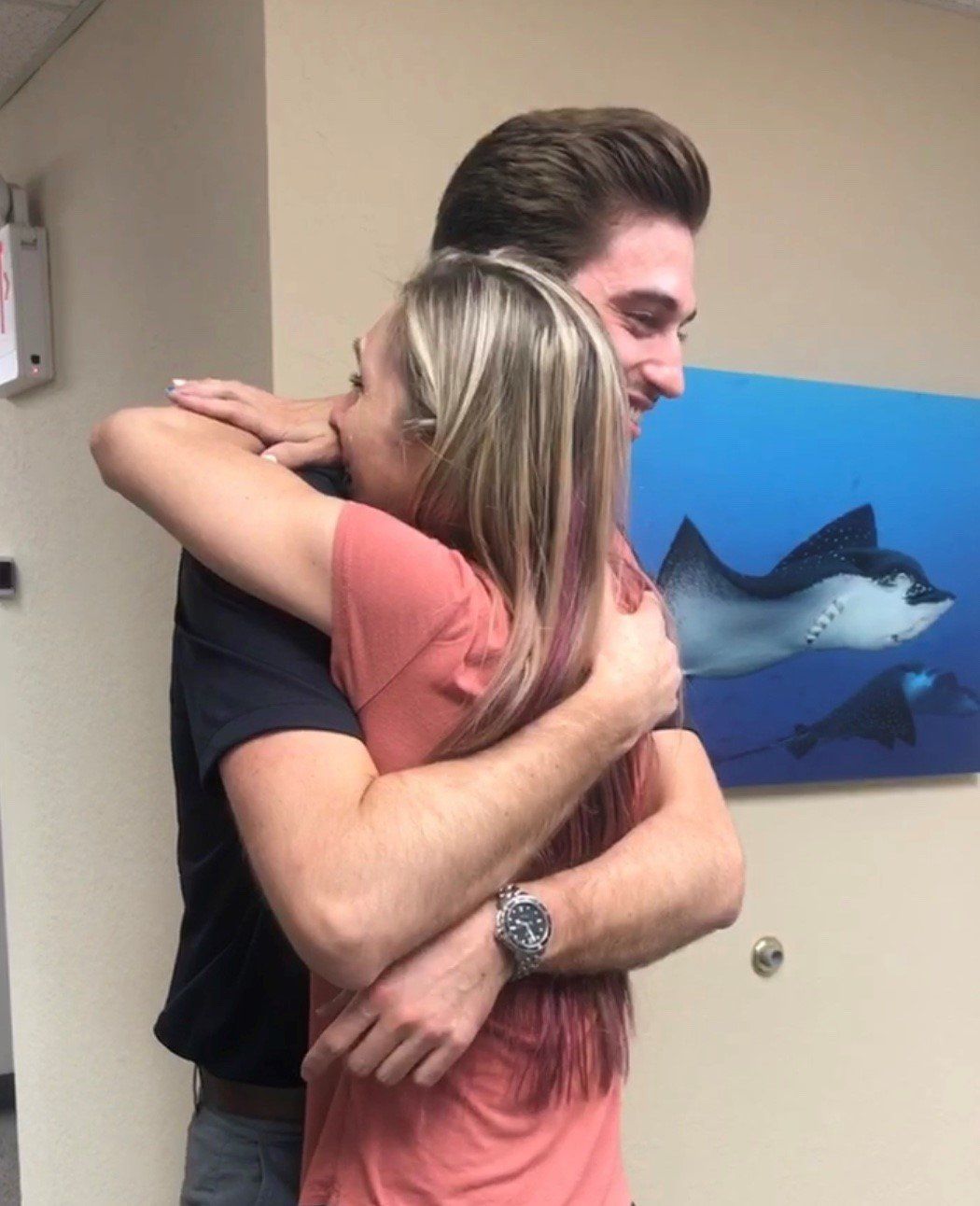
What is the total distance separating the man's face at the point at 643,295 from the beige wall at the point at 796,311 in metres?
0.47

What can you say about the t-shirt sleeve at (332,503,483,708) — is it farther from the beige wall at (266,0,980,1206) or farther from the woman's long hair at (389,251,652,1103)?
the beige wall at (266,0,980,1206)

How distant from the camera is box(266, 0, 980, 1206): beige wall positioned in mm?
1578

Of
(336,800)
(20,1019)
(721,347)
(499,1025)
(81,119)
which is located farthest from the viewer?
(20,1019)

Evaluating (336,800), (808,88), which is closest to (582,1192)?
(336,800)

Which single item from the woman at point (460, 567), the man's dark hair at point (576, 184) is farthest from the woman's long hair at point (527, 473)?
the man's dark hair at point (576, 184)

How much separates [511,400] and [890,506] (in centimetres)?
120

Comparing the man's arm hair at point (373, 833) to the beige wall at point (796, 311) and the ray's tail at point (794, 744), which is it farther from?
the ray's tail at point (794, 744)

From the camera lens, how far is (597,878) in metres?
0.90

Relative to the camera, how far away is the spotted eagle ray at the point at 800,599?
1.74 m

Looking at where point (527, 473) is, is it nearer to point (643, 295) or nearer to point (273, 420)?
point (273, 420)

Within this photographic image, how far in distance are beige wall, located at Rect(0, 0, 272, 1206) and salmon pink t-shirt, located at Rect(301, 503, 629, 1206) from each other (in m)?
0.75

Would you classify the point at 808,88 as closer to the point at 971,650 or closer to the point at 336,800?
the point at 971,650

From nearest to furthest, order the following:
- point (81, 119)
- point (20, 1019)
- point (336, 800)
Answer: point (336, 800) < point (81, 119) < point (20, 1019)

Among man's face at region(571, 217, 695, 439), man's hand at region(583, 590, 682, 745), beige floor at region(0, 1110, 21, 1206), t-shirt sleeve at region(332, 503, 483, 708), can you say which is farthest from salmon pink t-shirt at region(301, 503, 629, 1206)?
beige floor at region(0, 1110, 21, 1206)
